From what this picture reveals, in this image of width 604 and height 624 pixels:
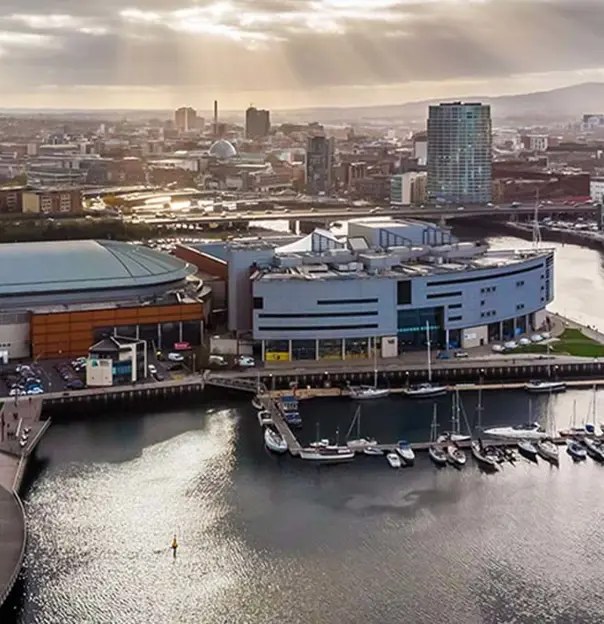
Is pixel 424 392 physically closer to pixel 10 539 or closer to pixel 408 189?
pixel 10 539

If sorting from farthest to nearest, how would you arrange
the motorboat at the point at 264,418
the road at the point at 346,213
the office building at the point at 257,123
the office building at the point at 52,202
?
1. the office building at the point at 257,123
2. the office building at the point at 52,202
3. the road at the point at 346,213
4. the motorboat at the point at 264,418

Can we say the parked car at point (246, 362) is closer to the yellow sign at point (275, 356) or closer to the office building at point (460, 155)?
the yellow sign at point (275, 356)

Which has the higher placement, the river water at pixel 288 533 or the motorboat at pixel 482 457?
the motorboat at pixel 482 457

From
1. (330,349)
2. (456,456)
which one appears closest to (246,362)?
(330,349)

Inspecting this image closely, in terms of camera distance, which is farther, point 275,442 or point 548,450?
point 275,442

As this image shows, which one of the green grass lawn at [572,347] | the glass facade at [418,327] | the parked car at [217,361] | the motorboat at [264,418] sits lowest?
the motorboat at [264,418]

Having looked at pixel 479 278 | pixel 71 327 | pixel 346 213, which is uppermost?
pixel 479 278

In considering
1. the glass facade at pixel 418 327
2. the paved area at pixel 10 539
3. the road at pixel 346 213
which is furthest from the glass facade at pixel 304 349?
the road at pixel 346 213
